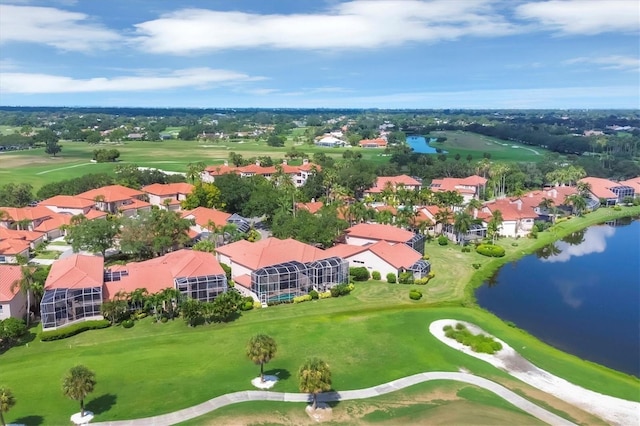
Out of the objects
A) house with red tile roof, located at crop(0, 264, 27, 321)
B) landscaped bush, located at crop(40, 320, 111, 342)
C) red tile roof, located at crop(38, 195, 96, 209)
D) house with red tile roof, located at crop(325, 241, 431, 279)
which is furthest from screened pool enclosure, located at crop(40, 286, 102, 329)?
red tile roof, located at crop(38, 195, 96, 209)

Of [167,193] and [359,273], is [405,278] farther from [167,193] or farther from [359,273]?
[167,193]

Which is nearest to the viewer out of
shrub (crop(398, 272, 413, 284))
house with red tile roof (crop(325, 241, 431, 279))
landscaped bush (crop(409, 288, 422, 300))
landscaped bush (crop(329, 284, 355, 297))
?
landscaped bush (crop(409, 288, 422, 300))

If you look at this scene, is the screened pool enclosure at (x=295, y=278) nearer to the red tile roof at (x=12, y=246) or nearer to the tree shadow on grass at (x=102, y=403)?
the tree shadow on grass at (x=102, y=403)

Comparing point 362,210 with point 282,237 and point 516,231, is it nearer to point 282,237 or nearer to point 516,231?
point 282,237

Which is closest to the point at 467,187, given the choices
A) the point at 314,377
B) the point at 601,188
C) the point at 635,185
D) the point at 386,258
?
the point at 601,188

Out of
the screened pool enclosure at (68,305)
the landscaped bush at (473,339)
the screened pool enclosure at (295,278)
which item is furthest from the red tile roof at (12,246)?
the landscaped bush at (473,339)

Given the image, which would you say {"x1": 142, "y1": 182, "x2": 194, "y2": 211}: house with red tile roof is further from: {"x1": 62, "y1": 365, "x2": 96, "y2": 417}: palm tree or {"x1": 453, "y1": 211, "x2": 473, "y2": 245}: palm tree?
{"x1": 62, "y1": 365, "x2": 96, "y2": 417}: palm tree
